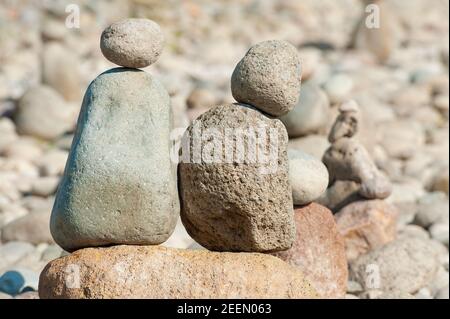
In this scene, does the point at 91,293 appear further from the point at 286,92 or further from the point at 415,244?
the point at 415,244

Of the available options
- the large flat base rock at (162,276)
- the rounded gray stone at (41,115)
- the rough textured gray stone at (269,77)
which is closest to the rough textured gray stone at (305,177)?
the rough textured gray stone at (269,77)

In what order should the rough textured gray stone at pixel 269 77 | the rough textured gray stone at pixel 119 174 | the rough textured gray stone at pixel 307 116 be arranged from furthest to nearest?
the rough textured gray stone at pixel 307 116 < the rough textured gray stone at pixel 269 77 < the rough textured gray stone at pixel 119 174

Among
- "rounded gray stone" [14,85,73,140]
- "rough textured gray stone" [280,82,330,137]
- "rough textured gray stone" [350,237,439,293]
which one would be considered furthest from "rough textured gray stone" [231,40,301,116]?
"rounded gray stone" [14,85,73,140]

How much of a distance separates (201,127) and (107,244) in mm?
881

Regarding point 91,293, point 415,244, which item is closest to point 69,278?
point 91,293

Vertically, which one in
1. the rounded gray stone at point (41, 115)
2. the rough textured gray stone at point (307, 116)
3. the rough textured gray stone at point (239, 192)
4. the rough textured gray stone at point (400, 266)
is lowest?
the rounded gray stone at point (41, 115)

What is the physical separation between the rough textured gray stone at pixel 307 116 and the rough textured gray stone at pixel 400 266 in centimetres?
164

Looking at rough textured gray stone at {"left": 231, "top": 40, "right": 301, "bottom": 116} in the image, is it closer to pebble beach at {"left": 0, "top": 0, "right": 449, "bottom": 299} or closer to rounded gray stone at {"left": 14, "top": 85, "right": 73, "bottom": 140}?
pebble beach at {"left": 0, "top": 0, "right": 449, "bottom": 299}

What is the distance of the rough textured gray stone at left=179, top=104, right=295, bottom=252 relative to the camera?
16.4 feet

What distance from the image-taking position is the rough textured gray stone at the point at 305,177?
5820 mm

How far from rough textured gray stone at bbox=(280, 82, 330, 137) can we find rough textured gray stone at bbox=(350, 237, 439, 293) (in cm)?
164

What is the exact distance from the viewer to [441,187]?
9.73 m

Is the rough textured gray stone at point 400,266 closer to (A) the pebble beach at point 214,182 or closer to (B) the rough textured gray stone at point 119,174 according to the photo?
(A) the pebble beach at point 214,182
